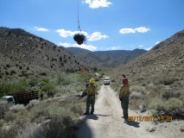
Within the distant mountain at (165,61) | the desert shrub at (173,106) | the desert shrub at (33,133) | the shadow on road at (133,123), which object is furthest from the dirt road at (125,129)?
the distant mountain at (165,61)

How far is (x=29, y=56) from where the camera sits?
7594 centimetres

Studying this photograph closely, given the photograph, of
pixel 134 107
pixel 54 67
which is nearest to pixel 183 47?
pixel 54 67

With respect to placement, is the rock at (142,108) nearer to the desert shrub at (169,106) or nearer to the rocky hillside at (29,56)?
the desert shrub at (169,106)

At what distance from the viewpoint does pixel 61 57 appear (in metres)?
89.5

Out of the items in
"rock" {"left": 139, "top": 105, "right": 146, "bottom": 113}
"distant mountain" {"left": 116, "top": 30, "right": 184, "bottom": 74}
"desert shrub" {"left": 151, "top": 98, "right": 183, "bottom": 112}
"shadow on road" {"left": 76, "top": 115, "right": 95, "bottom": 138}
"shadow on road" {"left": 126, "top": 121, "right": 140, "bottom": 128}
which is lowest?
"shadow on road" {"left": 76, "top": 115, "right": 95, "bottom": 138}

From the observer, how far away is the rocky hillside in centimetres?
6066

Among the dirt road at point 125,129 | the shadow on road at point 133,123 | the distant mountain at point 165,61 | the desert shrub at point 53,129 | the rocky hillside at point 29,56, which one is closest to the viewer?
the desert shrub at point 53,129

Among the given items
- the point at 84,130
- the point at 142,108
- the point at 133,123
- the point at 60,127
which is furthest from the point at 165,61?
the point at 60,127

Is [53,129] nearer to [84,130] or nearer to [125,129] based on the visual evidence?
[84,130]

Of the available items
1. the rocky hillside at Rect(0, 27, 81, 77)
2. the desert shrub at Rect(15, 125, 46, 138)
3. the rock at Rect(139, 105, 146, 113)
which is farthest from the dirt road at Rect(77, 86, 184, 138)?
the rocky hillside at Rect(0, 27, 81, 77)

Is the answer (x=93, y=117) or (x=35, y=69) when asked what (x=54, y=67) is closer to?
(x=35, y=69)

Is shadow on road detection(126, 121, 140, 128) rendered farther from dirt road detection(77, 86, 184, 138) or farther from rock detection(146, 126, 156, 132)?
rock detection(146, 126, 156, 132)

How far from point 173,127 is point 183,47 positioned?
6626 centimetres

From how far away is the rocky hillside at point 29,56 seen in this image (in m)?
60.7
